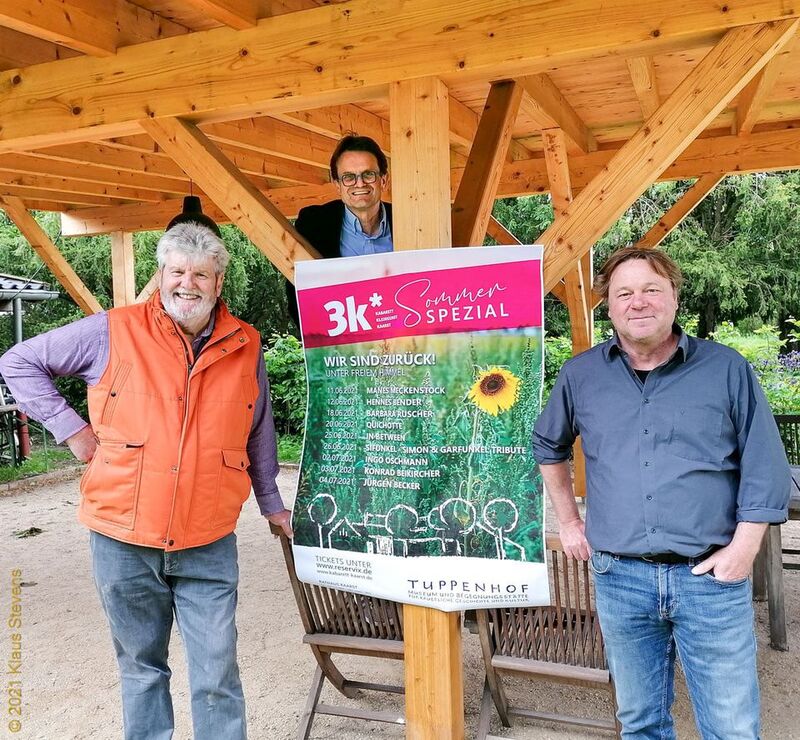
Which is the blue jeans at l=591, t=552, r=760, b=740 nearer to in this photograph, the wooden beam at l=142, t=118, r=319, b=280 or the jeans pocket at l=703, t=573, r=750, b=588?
the jeans pocket at l=703, t=573, r=750, b=588

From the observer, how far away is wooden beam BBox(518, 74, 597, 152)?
3.80 meters

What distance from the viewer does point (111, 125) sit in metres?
3.09

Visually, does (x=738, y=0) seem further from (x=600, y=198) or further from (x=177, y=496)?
(x=177, y=496)

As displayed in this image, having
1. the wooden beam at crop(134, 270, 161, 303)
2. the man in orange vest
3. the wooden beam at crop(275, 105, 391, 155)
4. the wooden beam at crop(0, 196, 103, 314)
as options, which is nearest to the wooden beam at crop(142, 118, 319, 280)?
the wooden beam at crop(134, 270, 161, 303)

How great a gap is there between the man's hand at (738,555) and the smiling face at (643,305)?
1.71 ft

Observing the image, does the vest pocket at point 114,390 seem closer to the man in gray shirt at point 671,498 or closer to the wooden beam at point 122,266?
the man in gray shirt at point 671,498

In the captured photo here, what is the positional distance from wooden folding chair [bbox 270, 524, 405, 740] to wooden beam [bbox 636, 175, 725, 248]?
394 centimetres

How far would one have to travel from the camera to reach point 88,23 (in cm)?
286

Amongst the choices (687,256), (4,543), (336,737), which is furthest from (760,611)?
(687,256)

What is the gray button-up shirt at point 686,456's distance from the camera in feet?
6.30

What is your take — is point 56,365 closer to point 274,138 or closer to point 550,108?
point 550,108

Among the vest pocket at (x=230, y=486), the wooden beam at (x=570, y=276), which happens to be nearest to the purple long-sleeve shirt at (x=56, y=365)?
the vest pocket at (x=230, y=486)

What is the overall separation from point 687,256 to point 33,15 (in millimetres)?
14020

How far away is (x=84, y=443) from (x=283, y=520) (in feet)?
2.64
